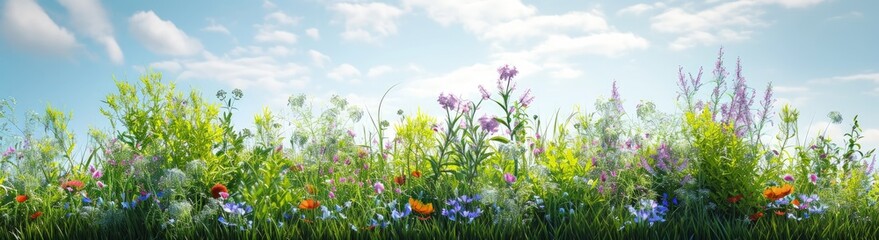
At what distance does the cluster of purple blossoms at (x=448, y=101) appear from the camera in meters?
5.17

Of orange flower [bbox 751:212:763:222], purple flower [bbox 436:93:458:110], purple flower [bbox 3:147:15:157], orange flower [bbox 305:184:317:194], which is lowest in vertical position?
orange flower [bbox 751:212:763:222]

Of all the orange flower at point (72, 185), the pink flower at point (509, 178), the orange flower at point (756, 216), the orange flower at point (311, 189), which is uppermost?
the pink flower at point (509, 178)

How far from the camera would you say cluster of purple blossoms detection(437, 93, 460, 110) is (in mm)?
5172

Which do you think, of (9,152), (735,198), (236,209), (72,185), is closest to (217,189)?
(236,209)

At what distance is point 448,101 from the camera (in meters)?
5.17

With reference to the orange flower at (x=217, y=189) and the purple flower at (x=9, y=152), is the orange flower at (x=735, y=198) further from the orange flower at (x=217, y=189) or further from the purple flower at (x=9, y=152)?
the purple flower at (x=9, y=152)

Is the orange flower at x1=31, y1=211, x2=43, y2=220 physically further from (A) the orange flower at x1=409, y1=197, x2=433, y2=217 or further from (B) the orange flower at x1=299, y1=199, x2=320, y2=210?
(A) the orange flower at x1=409, y1=197, x2=433, y2=217

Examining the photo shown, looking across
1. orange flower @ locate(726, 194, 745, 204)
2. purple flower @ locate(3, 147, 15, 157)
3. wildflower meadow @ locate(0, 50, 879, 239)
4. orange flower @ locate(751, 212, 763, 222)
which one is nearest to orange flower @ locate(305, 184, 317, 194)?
wildflower meadow @ locate(0, 50, 879, 239)

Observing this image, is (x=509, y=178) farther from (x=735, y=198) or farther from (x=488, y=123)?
(x=735, y=198)

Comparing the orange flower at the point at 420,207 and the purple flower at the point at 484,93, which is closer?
the orange flower at the point at 420,207

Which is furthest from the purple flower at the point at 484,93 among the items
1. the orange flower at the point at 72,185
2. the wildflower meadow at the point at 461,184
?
the orange flower at the point at 72,185

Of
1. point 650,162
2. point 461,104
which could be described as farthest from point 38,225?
point 650,162

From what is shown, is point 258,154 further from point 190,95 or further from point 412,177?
point 412,177

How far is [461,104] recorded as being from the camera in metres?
5.20
